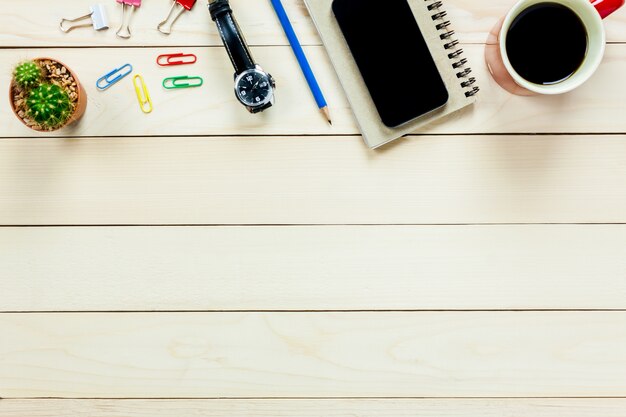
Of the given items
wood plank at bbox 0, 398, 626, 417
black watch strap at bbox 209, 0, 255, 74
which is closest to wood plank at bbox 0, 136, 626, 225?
black watch strap at bbox 209, 0, 255, 74

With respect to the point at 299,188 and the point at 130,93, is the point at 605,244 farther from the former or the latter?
the point at 130,93

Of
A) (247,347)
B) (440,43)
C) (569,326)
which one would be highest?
(440,43)

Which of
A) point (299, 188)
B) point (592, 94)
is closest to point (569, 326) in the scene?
point (592, 94)

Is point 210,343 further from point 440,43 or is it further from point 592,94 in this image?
point 592,94

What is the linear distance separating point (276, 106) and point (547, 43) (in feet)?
1.18

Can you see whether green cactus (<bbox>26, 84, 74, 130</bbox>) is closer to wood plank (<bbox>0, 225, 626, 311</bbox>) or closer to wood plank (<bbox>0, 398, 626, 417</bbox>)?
wood plank (<bbox>0, 225, 626, 311</bbox>)

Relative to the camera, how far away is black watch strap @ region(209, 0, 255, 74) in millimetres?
678

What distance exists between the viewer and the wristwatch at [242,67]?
68cm

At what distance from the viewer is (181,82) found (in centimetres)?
73

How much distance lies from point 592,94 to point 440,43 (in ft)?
0.73

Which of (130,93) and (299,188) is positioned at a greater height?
(130,93)

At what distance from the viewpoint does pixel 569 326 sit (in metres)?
0.75

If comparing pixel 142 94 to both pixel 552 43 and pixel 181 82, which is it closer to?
pixel 181 82

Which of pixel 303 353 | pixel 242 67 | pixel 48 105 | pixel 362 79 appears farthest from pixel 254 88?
pixel 303 353
